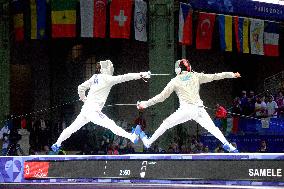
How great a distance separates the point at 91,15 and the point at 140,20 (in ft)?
5.41

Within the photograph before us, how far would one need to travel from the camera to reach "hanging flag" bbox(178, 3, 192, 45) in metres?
19.8

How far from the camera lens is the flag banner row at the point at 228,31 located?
20.1m

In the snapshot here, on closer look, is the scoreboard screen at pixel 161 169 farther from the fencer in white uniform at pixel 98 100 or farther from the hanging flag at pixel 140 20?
the hanging flag at pixel 140 20

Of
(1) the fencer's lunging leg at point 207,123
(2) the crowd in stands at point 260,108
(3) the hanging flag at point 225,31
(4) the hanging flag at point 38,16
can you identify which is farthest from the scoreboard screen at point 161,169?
(3) the hanging flag at point 225,31

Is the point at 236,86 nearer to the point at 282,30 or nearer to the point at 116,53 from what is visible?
the point at 282,30

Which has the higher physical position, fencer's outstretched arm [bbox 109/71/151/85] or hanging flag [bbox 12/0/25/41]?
hanging flag [bbox 12/0/25/41]

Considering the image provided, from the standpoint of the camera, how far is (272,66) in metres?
26.7

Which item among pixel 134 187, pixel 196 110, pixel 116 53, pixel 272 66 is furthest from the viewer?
pixel 272 66

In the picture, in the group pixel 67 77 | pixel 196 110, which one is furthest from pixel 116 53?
pixel 196 110

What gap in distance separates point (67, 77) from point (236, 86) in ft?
24.0

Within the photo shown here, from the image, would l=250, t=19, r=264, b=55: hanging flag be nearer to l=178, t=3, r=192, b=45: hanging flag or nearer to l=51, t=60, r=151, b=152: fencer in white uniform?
l=178, t=3, r=192, b=45: hanging flag

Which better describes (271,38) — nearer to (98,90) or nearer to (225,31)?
(225,31)

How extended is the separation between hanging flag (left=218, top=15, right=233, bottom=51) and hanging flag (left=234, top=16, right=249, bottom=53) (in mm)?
274

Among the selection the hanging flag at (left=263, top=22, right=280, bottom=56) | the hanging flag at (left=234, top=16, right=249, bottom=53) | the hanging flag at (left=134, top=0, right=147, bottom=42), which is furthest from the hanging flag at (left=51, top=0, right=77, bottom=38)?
the hanging flag at (left=263, top=22, right=280, bottom=56)
